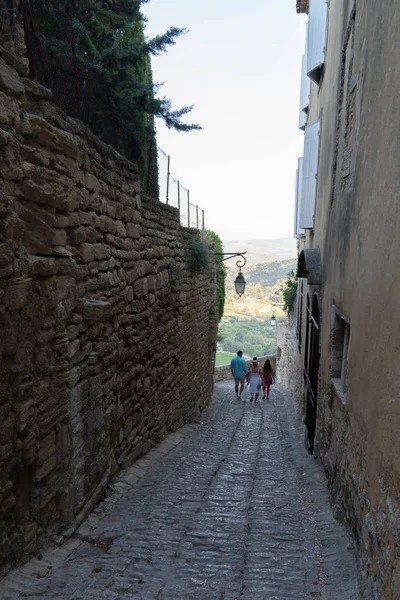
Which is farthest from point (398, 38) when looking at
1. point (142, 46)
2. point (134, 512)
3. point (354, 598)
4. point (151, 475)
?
point (142, 46)

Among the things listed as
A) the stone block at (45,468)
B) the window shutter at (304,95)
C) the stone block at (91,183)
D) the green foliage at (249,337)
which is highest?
the window shutter at (304,95)

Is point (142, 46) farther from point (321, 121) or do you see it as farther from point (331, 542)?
point (331, 542)

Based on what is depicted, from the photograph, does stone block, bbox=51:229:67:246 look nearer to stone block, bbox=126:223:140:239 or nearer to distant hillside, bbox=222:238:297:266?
stone block, bbox=126:223:140:239

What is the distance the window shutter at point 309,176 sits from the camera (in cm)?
877

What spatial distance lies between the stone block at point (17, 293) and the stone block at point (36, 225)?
25 centimetres

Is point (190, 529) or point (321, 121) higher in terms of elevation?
point (321, 121)

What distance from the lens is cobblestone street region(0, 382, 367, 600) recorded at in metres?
3.14

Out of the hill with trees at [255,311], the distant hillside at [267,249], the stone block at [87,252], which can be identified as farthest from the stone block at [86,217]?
the distant hillside at [267,249]

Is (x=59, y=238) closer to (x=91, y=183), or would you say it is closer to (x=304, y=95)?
(x=91, y=183)

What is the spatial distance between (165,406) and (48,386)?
4.11 m

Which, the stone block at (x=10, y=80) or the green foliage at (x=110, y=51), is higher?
the green foliage at (x=110, y=51)

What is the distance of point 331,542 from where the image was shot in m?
3.93

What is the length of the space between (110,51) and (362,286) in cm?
505

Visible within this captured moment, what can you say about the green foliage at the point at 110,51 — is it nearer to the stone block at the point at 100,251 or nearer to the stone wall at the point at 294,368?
the stone block at the point at 100,251
